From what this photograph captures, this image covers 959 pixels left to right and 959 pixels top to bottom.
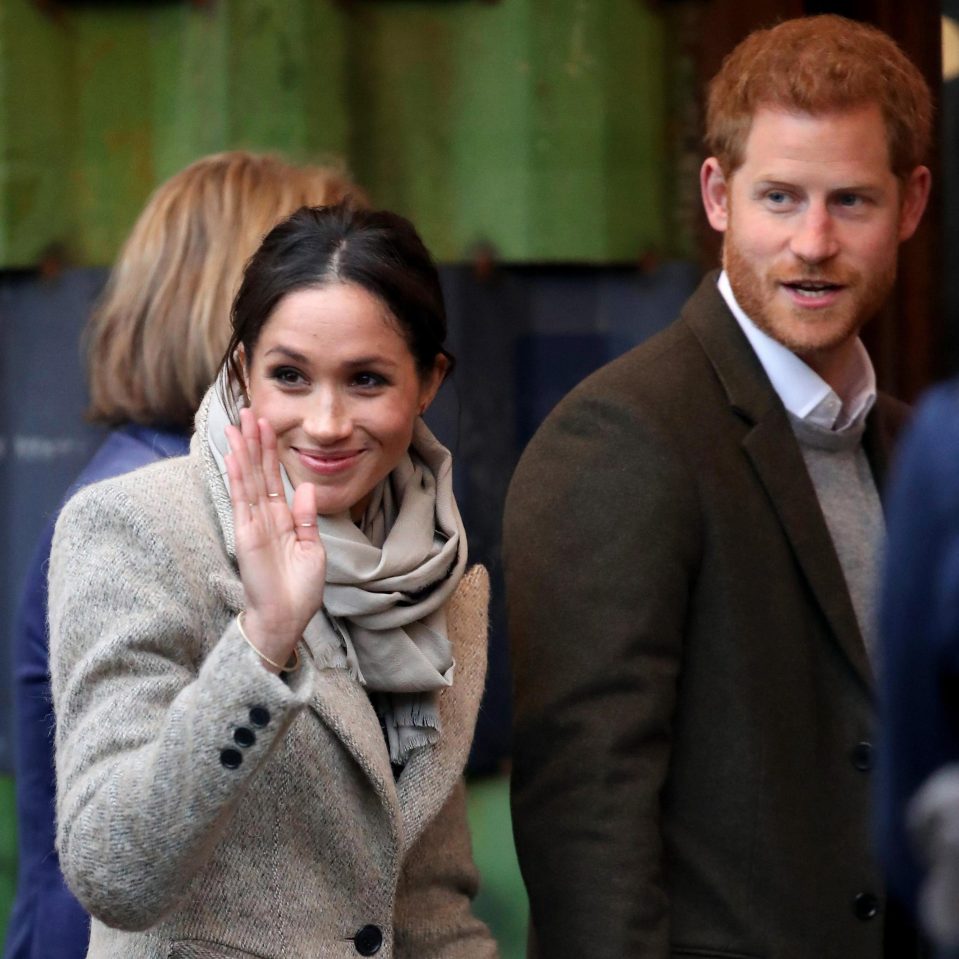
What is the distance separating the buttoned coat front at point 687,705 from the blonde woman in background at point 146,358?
0.74m

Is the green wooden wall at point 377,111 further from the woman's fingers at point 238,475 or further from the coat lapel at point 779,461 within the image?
the woman's fingers at point 238,475

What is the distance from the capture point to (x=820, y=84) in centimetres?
295

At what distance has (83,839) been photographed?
2.26 m

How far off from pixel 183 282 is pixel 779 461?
1.11 metres

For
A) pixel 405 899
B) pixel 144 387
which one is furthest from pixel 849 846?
pixel 144 387

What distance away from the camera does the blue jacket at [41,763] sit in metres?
3.17

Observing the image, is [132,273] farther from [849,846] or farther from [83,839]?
[849,846]

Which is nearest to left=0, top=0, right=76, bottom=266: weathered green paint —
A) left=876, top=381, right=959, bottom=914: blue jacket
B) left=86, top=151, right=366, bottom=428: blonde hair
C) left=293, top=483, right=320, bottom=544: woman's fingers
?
left=86, top=151, right=366, bottom=428: blonde hair

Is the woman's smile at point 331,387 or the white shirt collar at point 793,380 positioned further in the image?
the white shirt collar at point 793,380

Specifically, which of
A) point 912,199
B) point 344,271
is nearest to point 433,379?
point 344,271

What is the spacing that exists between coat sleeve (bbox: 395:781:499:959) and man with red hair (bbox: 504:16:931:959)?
11cm

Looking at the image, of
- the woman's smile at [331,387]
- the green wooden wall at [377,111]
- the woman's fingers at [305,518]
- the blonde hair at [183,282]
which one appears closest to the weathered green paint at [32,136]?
the green wooden wall at [377,111]

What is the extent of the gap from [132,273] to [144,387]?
0.24 m

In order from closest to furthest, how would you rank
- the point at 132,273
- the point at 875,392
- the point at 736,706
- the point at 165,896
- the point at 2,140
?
the point at 165,896, the point at 736,706, the point at 875,392, the point at 132,273, the point at 2,140
